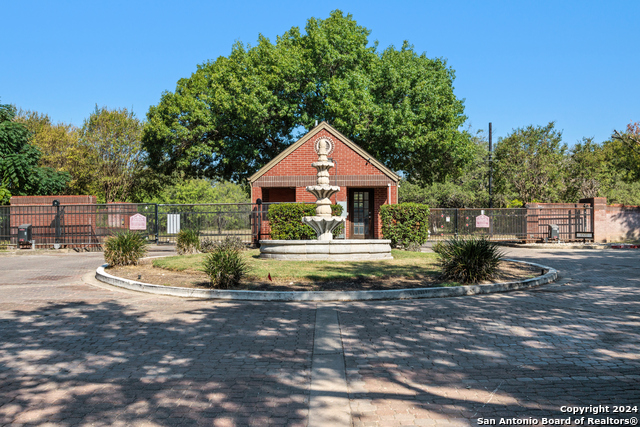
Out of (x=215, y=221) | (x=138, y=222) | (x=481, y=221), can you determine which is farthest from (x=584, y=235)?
(x=138, y=222)

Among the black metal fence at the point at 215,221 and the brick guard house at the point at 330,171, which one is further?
the brick guard house at the point at 330,171

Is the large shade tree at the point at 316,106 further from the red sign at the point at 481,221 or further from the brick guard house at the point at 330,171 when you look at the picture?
the red sign at the point at 481,221

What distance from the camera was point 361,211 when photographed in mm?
26109

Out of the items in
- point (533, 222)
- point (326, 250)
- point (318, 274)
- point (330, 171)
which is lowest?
point (318, 274)

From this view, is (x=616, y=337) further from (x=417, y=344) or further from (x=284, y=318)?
(x=284, y=318)

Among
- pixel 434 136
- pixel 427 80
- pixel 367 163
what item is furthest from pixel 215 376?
pixel 427 80

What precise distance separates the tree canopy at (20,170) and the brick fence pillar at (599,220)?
32029mm

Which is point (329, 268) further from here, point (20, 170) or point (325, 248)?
point (20, 170)

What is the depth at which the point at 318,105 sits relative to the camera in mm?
32844

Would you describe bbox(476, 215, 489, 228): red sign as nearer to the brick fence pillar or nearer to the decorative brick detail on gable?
the decorative brick detail on gable

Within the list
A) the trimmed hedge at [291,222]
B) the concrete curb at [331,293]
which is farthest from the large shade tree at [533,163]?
the concrete curb at [331,293]

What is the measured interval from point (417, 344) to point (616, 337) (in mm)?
2634

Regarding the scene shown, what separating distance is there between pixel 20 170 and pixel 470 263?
27.2 meters

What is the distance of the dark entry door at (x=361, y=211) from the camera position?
1022 inches
